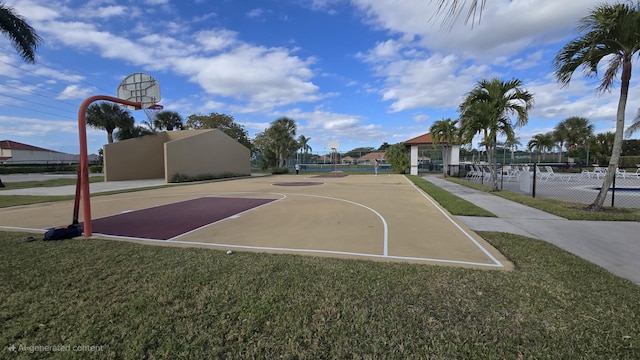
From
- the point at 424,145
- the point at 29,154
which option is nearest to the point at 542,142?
the point at 424,145

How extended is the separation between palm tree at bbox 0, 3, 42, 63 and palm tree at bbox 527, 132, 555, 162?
2194 inches

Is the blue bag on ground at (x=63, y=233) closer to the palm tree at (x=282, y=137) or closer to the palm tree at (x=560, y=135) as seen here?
the palm tree at (x=282, y=137)

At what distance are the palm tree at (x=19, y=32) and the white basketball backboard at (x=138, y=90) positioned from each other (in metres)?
11.7

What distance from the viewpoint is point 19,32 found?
1390 cm

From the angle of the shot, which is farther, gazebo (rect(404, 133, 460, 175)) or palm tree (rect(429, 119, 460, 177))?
gazebo (rect(404, 133, 460, 175))

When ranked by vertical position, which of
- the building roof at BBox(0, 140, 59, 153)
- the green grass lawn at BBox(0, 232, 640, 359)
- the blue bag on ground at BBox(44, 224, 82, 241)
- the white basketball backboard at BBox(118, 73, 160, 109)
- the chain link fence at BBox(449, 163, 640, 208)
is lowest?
the green grass lawn at BBox(0, 232, 640, 359)

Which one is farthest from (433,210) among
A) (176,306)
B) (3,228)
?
(3,228)

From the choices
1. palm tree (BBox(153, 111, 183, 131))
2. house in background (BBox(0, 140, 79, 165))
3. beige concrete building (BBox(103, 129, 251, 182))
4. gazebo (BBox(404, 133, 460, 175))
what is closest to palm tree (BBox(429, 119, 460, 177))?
gazebo (BBox(404, 133, 460, 175))

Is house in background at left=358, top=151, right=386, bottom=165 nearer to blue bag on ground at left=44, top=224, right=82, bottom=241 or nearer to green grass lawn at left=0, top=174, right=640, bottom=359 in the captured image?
blue bag on ground at left=44, top=224, right=82, bottom=241

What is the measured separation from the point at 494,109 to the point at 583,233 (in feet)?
29.5

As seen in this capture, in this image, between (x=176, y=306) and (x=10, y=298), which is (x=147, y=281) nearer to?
(x=176, y=306)

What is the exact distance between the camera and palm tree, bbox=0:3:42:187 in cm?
1342

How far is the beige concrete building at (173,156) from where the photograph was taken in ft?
78.1

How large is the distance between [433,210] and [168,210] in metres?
8.77
